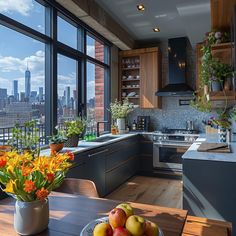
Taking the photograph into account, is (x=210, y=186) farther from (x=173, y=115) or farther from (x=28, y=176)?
(x=173, y=115)

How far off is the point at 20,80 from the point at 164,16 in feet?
8.66

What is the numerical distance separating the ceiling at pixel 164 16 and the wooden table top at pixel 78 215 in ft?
9.13

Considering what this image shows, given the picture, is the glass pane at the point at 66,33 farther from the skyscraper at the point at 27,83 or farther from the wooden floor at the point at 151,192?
the wooden floor at the point at 151,192

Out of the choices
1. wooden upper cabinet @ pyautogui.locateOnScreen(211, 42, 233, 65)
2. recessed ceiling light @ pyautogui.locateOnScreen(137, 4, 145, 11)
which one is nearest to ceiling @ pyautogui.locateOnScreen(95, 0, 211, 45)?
recessed ceiling light @ pyautogui.locateOnScreen(137, 4, 145, 11)

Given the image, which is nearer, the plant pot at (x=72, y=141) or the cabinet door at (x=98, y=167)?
the plant pot at (x=72, y=141)

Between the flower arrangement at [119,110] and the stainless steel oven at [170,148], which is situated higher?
the flower arrangement at [119,110]

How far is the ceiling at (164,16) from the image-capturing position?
10.4 ft

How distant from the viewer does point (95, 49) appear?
4.59 metres

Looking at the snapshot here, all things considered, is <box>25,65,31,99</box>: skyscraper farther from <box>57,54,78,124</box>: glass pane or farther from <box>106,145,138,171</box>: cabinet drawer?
<box>106,145,138,171</box>: cabinet drawer

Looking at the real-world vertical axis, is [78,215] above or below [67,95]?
below

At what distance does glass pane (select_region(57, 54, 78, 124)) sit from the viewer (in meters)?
3.50

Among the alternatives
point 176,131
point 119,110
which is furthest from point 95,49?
point 176,131

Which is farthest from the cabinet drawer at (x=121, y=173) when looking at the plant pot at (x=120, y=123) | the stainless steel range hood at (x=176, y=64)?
the stainless steel range hood at (x=176, y=64)

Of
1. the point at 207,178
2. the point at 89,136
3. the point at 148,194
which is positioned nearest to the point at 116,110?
the point at 89,136
